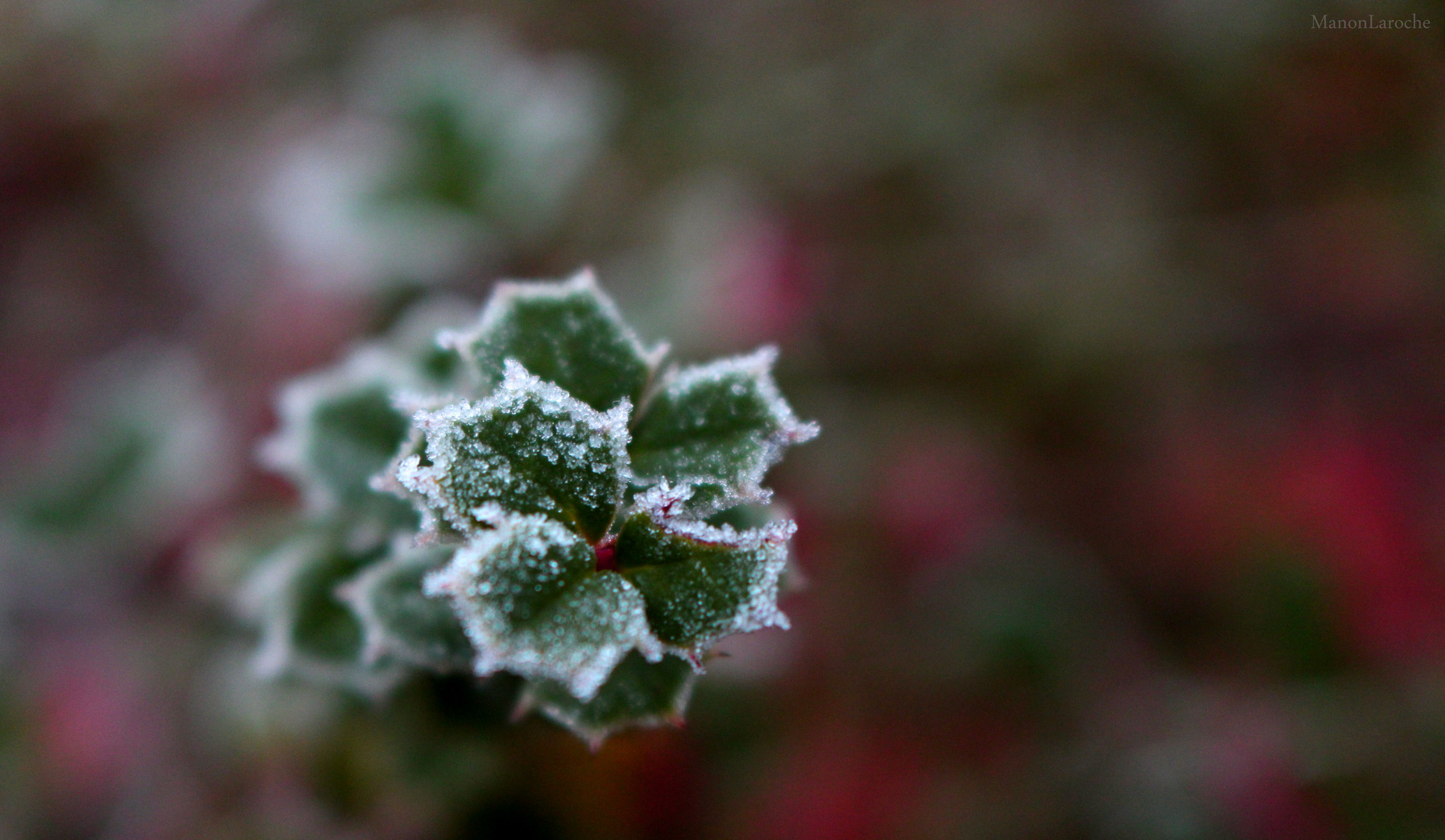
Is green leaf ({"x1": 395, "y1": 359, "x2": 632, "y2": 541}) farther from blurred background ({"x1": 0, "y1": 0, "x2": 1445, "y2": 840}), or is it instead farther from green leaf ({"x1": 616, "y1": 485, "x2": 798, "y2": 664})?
blurred background ({"x1": 0, "y1": 0, "x2": 1445, "y2": 840})

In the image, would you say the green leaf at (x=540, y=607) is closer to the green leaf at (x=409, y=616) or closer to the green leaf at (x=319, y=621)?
the green leaf at (x=409, y=616)

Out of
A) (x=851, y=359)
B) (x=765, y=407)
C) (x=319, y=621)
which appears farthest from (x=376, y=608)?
(x=851, y=359)

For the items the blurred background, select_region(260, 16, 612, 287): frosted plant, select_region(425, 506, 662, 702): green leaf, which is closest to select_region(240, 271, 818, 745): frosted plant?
select_region(425, 506, 662, 702): green leaf

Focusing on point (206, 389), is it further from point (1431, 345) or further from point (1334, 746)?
point (1431, 345)

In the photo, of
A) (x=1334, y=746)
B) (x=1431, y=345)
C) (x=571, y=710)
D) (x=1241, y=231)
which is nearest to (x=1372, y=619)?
(x=1334, y=746)

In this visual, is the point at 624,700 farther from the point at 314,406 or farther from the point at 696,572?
the point at 314,406
